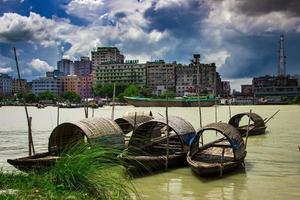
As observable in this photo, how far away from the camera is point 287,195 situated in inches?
348

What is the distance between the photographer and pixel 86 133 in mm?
10438

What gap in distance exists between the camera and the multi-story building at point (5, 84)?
130 metres

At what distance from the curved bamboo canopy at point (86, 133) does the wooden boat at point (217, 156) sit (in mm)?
2278

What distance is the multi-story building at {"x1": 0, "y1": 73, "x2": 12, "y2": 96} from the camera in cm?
12950

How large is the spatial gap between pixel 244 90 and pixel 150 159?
14360cm

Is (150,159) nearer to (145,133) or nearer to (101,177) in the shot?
(145,133)

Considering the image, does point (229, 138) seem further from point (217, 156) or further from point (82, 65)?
point (82, 65)

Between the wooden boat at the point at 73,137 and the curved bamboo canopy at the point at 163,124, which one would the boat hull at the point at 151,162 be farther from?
the wooden boat at the point at 73,137

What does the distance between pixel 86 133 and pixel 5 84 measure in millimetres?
131189

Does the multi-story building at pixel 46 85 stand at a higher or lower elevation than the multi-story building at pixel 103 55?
lower

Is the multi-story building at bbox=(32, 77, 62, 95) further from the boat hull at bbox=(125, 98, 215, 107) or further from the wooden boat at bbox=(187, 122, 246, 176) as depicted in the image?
the wooden boat at bbox=(187, 122, 246, 176)

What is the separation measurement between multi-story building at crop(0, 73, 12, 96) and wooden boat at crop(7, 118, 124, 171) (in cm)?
12331

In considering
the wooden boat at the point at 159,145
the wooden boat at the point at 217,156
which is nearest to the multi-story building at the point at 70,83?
the wooden boat at the point at 159,145

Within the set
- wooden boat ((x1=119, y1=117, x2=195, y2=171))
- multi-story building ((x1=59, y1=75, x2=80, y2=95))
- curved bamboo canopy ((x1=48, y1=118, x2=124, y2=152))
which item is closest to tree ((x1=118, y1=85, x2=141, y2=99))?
multi-story building ((x1=59, y1=75, x2=80, y2=95))
